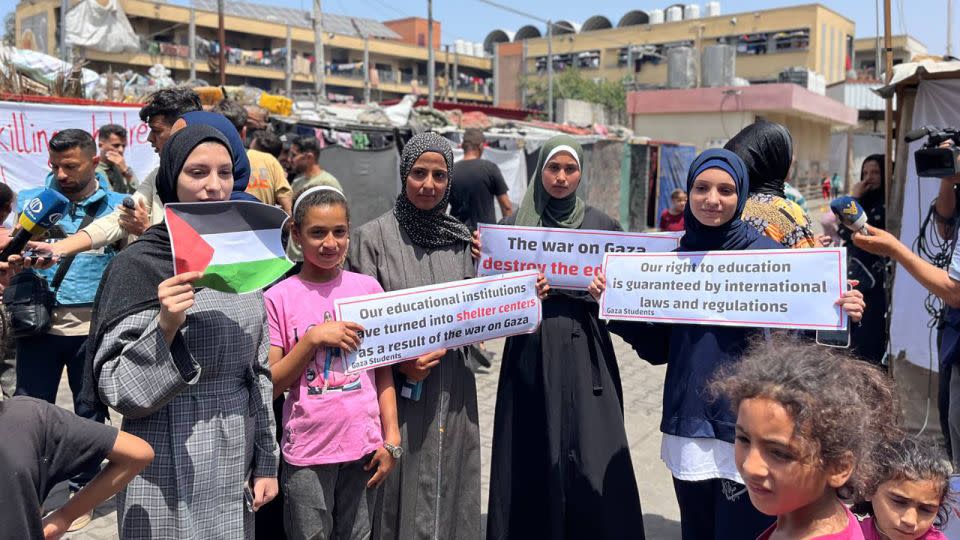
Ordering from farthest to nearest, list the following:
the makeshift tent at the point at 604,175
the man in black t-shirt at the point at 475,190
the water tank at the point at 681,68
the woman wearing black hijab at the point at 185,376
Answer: the water tank at the point at 681,68
the makeshift tent at the point at 604,175
the man in black t-shirt at the point at 475,190
the woman wearing black hijab at the point at 185,376

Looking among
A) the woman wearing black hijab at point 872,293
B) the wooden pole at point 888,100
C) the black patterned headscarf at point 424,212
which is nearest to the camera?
the black patterned headscarf at point 424,212

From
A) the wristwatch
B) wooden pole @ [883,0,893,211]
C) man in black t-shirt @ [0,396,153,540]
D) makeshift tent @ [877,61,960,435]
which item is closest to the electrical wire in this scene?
makeshift tent @ [877,61,960,435]

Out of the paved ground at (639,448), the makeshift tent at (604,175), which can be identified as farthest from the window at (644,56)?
the paved ground at (639,448)

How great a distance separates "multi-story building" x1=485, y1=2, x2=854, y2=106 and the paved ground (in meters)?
37.4

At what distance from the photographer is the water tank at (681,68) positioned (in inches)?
1281

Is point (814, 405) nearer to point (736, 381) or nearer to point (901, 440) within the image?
point (736, 381)

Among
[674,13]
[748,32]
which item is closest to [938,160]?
[748,32]

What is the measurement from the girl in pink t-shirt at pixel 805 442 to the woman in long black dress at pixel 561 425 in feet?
4.49

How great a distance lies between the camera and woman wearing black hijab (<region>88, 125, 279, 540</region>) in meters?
1.89

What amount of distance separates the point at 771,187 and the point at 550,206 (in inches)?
36.3

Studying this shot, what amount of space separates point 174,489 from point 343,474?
673 millimetres

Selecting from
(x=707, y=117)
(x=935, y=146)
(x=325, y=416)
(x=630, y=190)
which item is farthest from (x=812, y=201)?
(x=325, y=416)

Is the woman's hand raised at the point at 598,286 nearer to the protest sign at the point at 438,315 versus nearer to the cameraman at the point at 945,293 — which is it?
the protest sign at the point at 438,315

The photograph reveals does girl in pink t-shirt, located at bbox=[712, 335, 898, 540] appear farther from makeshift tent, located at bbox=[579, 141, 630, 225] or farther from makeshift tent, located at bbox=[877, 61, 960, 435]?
makeshift tent, located at bbox=[579, 141, 630, 225]
